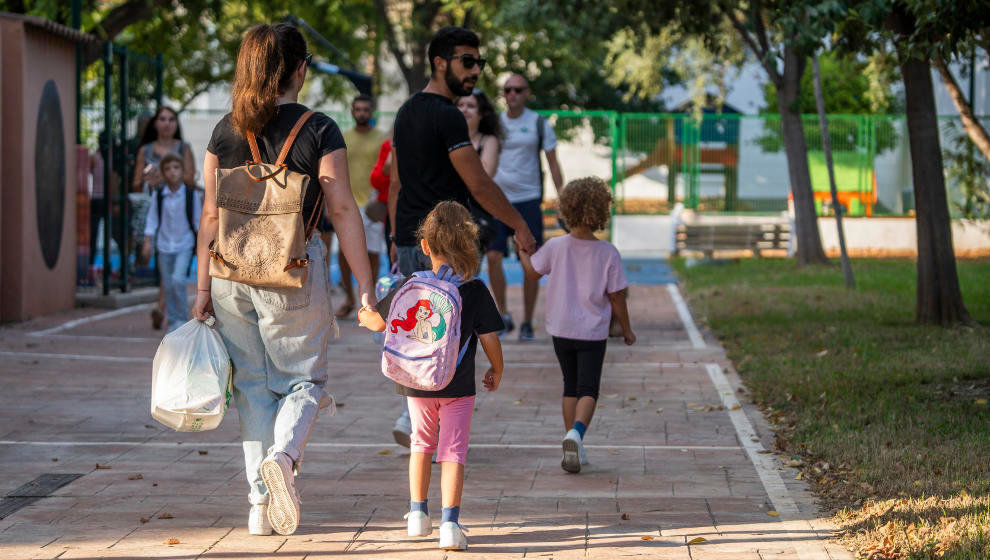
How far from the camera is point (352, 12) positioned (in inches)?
1166

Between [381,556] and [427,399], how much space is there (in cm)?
59

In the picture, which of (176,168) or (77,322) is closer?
(176,168)

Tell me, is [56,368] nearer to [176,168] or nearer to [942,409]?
[176,168]

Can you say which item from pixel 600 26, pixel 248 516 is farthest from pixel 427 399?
pixel 600 26

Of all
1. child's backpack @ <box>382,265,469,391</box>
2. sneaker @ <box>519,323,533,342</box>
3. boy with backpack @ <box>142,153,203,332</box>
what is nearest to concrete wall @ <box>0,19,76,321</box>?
boy with backpack @ <box>142,153,203,332</box>

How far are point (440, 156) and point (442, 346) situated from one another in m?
1.62

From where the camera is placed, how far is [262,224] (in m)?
4.72

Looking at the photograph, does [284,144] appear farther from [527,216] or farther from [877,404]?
[527,216]

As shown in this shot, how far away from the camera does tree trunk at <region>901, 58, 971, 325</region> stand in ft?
36.8

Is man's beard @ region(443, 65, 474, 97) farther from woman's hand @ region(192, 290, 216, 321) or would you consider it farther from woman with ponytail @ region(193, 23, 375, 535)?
woman's hand @ region(192, 290, 216, 321)

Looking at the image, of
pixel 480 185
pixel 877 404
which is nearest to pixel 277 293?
pixel 480 185

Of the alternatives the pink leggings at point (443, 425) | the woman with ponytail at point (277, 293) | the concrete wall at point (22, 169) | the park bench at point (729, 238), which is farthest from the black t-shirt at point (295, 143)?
the park bench at point (729, 238)

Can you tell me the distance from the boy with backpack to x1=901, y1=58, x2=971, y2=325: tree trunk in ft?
20.0

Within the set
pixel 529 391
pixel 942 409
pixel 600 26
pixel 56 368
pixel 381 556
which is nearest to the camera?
pixel 381 556
